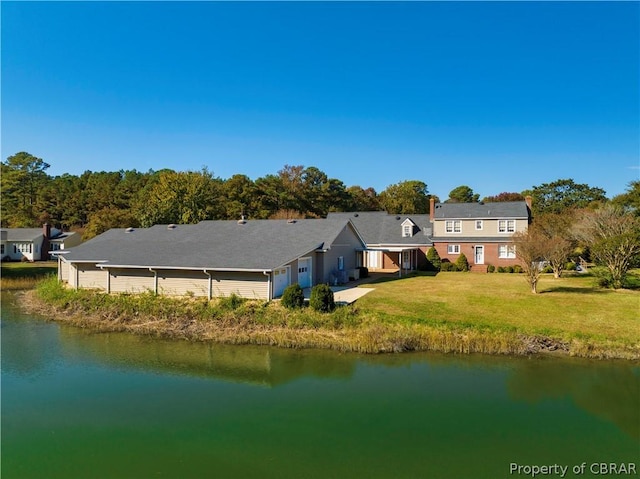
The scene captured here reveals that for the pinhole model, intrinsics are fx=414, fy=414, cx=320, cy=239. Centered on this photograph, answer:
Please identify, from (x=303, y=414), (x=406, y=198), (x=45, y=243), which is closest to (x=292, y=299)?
(x=303, y=414)

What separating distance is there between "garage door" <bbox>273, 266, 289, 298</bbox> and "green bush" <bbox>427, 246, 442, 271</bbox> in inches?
667

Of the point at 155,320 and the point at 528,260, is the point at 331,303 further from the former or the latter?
the point at 528,260

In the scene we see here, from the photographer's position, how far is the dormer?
3816 cm

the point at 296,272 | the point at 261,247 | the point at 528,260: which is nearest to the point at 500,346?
the point at 528,260

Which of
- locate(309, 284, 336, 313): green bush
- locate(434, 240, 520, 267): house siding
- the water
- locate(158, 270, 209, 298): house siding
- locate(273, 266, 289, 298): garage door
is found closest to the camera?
the water

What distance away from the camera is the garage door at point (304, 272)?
24236 mm

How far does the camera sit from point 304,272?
81.4ft

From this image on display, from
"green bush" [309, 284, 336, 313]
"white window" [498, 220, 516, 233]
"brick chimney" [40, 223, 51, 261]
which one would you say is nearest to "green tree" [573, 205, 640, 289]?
"white window" [498, 220, 516, 233]

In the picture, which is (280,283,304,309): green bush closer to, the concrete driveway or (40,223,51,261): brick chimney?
the concrete driveway

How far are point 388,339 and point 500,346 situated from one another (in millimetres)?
4205

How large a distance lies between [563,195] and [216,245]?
62.2m

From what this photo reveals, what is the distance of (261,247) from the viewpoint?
24.3 metres

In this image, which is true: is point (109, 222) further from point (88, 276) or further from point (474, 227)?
point (474, 227)

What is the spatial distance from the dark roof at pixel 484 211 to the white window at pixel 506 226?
A: 52 cm
